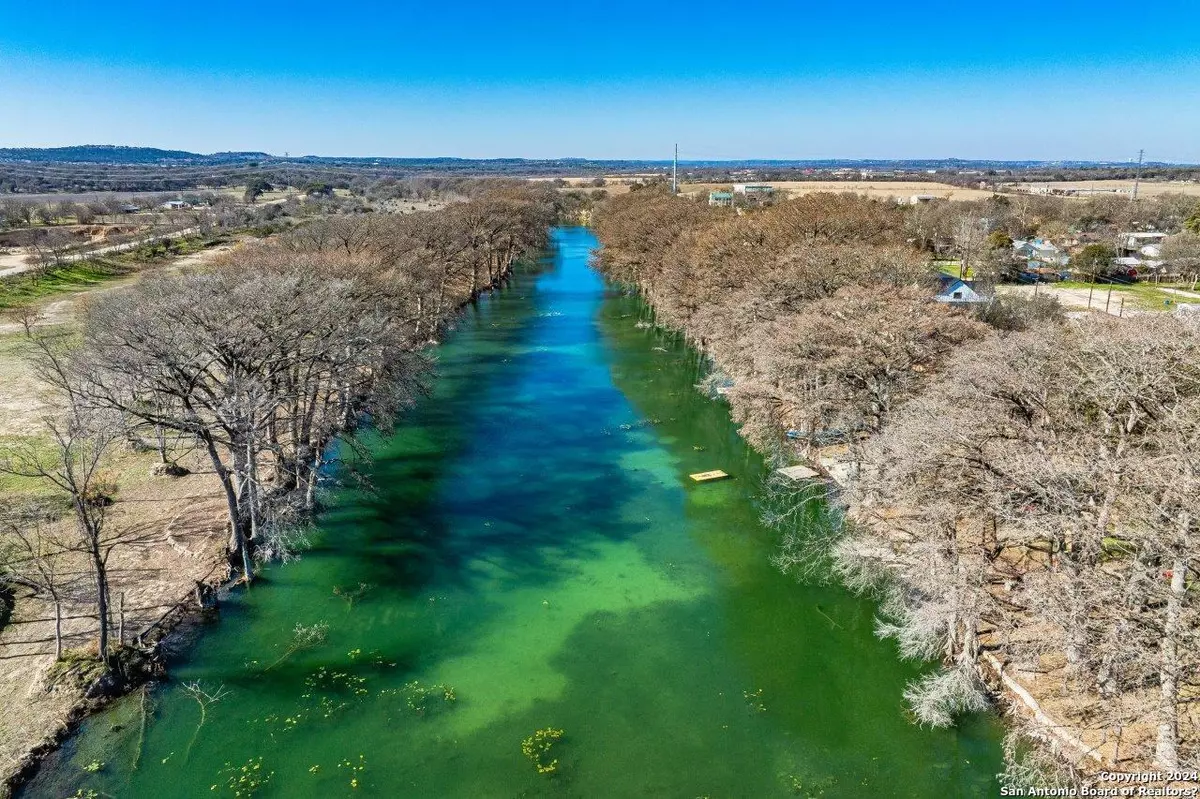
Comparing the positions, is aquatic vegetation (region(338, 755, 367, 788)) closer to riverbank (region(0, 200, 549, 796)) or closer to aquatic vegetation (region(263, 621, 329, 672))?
aquatic vegetation (region(263, 621, 329, 672))

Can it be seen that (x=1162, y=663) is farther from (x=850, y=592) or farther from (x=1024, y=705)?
(x=850, y=592)

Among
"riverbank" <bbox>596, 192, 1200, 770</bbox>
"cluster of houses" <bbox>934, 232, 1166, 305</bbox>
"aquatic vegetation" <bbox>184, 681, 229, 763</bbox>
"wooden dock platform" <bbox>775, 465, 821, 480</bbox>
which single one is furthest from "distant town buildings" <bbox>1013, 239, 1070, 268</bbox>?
"aquatic vegetation" <bbox>184, 681, 229, 763</bbox>

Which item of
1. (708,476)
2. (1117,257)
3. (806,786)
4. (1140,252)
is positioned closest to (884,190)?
(1140,252)

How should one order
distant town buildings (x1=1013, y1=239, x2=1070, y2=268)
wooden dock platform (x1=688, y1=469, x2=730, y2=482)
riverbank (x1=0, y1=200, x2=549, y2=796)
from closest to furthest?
riverbank (x1=0, y1=200, x2=549, y2=796)
wooden dock platform (x1=688, y1=469, x2=730, y2=482)
distant town buildings (x1=1013, y1=239, x2=1070, y2=268)

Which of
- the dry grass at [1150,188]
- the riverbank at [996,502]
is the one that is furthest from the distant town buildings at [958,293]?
the dry grass at [1150,188]

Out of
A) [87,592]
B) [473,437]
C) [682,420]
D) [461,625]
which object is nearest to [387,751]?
[461,625]

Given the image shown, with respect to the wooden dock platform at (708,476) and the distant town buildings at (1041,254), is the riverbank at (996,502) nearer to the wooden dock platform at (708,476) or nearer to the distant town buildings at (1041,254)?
the wooden dock platform at (708,476)

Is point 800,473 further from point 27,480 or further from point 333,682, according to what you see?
point 27,480
